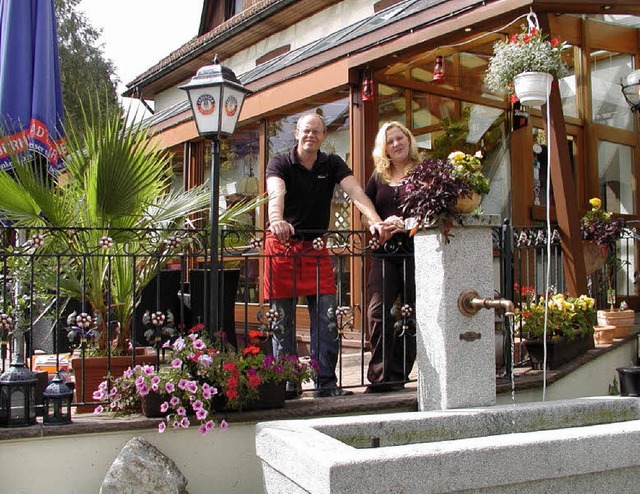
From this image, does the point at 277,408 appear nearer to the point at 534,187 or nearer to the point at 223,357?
the point at 223,357

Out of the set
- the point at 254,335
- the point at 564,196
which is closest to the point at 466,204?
the point at 254,335

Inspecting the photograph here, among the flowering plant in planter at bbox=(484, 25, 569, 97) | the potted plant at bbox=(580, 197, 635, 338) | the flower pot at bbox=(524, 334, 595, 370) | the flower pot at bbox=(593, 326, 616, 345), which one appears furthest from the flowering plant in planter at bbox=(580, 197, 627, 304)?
the flowering plant in planter at bbox=(484, 25, 569, 97)

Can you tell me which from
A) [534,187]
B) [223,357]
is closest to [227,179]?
[534,187]

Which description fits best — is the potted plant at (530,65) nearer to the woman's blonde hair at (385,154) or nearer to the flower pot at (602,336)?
the woman's blonde hair at (385,154)

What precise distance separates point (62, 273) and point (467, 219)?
2.40 meters

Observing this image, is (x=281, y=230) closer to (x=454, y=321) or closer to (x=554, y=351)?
(x=454, y=321)

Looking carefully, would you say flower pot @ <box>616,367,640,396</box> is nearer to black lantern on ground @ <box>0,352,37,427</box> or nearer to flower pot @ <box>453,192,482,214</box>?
flower pot @ <box>453,192,482,214</box>

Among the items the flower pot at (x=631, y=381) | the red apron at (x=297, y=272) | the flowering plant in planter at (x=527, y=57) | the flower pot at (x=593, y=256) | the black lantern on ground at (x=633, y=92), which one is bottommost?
the flower pot at (x=631, y=381)

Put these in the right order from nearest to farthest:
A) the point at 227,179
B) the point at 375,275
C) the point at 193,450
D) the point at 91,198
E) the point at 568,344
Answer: the point at 193,450 < the point at 91,198 < the point at 375,275 < the point at 568,344 < the point at 227,179

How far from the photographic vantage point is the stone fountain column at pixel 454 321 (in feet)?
12.1

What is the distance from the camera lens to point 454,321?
371 centimetres

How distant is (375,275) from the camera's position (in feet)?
14.3

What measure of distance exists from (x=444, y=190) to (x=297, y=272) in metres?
1.07

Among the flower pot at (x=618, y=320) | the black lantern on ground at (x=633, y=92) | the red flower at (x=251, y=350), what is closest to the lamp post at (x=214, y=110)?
the red flower at (x=251, y=350)
